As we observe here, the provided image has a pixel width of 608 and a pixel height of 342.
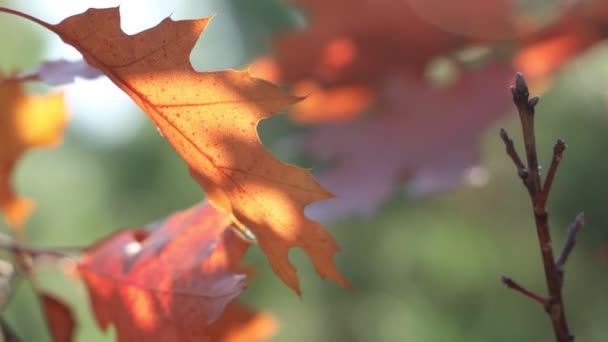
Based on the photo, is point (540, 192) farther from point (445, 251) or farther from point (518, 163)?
point (445, 251)

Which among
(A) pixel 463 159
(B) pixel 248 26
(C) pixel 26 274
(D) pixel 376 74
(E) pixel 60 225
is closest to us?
(C) pixel 26 274

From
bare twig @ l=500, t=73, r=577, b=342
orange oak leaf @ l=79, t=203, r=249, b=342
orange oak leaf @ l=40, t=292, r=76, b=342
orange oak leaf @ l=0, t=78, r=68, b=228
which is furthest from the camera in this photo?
orange oak leaf @ l=0, t=78, r=68, b=228

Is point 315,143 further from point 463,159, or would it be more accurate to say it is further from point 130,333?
point 130,333

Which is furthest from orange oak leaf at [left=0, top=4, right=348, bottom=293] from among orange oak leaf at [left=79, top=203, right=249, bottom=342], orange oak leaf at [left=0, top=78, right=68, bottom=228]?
orange oak leaf at [left=0, top=78, right=68, bottom=228]

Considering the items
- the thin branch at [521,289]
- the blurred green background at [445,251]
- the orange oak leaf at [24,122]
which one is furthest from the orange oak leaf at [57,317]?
the blurred green background at [445,251]

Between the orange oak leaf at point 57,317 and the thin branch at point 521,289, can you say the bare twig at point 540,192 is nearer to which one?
the thin branch at point 521,289

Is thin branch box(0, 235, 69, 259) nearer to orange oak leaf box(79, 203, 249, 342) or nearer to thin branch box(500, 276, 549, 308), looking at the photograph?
orange oak leaf box(79, 203, 249, 342)

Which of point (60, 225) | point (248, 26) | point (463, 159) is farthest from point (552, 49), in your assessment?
point (248, 26)
